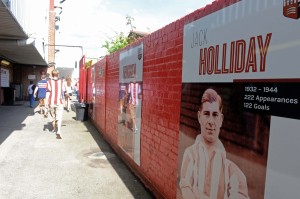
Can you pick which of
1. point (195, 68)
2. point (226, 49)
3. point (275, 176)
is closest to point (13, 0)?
point (195, 68)

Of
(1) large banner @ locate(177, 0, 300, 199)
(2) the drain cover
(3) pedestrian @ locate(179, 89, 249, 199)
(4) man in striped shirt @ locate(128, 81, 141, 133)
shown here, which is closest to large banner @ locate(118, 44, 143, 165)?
(4) man in striped shirt @ locate(128, 81, 141, 133)

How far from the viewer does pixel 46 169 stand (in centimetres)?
611

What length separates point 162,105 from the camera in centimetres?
457

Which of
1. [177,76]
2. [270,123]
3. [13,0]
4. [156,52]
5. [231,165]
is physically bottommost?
[231,165]

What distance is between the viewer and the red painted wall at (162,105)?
4.02 meters

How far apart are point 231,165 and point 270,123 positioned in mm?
682

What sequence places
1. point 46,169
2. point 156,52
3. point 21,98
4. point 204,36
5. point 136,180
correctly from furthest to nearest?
point 21,98, point 46,169, point 136,180, point 156,52, point 204,36

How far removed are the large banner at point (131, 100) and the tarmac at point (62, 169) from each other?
0.53 metres

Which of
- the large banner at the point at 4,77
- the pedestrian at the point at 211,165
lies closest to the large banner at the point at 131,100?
the pedestrian at the point at 211,165

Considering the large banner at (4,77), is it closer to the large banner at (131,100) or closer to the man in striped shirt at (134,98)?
the large banner at (131,100)

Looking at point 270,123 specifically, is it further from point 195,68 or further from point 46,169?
point 46,169

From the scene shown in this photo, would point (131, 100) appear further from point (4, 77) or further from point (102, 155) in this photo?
point (4, 77)

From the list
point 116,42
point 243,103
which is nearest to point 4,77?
point 116,42

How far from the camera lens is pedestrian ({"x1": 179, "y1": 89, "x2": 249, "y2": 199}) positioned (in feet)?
8.94
